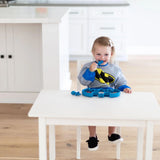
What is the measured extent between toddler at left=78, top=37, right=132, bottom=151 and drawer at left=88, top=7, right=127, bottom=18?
3.35m

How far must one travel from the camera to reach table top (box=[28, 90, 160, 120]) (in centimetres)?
207

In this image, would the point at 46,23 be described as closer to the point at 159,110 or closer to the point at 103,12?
the point at 159,110

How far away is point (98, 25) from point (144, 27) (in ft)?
3.31

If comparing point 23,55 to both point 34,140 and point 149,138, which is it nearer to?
point 34,140

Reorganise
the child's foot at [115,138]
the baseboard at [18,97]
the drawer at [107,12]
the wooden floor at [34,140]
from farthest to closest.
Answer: the drawer at [107,12] → the baseboard at [18,97] → the wooden floor at [34,140] → the child's foot at [115,138]

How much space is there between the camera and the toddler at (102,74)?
251 cm

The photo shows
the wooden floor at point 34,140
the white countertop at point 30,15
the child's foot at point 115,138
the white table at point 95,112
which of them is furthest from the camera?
the white countertop at point 30,15

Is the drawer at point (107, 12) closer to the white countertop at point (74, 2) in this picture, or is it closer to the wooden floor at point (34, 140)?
the white countertop at point (74, 2)

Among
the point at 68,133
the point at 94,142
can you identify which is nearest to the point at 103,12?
the point at 68,133

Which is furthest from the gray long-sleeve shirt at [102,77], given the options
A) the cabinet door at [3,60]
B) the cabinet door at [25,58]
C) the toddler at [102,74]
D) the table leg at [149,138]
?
the cabinet door at [3,60]

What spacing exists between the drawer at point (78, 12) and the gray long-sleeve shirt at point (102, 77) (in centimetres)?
340

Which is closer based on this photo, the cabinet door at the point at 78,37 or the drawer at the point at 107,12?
the drawer at the point at 107,12

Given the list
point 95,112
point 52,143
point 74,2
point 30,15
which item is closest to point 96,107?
point 95,112

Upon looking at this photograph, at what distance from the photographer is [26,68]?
4109 mm
